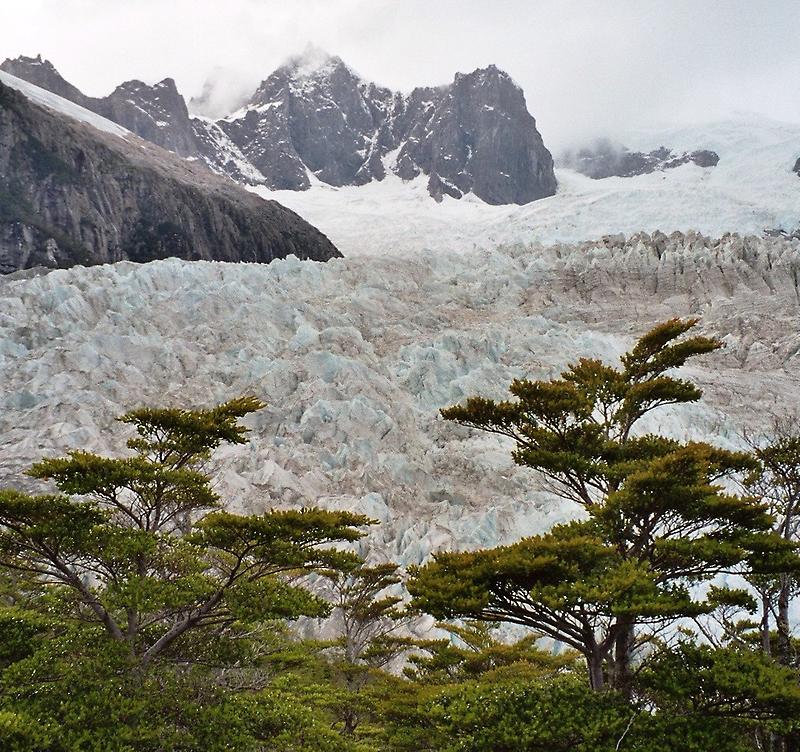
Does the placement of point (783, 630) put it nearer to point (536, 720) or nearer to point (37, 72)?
point (536, 720)

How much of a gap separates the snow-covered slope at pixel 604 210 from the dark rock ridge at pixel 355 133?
14955mm

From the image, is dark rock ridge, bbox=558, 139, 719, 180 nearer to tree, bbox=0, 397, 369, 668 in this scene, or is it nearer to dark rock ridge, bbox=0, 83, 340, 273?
dark rock ridge, bbox=0, 83, 340, 273

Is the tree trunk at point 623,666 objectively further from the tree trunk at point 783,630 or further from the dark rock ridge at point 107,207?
the dark rock ridge at point 107,207

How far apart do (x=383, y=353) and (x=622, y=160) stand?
115 m

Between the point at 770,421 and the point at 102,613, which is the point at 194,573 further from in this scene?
the point at 770,421

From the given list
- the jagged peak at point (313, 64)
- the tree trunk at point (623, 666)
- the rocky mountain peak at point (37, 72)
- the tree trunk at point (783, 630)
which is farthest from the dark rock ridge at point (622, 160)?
the tree trunk at point (623, 666)

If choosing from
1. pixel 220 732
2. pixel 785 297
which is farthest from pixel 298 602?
pixel 785 297

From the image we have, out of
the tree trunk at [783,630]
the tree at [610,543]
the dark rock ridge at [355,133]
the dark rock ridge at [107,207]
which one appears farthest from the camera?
the dark rock ridge at [355,133]

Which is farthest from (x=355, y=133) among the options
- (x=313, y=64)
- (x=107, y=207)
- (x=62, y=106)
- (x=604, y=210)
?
(x=107, y=207)

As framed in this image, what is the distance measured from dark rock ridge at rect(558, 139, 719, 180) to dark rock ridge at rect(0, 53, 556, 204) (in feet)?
53.6

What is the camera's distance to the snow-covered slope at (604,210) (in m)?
70.7

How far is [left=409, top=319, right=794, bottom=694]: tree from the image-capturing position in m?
6.84

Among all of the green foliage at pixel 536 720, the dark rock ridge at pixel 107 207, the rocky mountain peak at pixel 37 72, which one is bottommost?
the green foliage at pixel 536 720

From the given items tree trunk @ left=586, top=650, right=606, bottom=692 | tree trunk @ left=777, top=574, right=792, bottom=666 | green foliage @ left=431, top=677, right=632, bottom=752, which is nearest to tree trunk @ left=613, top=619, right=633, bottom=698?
tree trunk @ left=586, top=650, right=606, bottom=692
